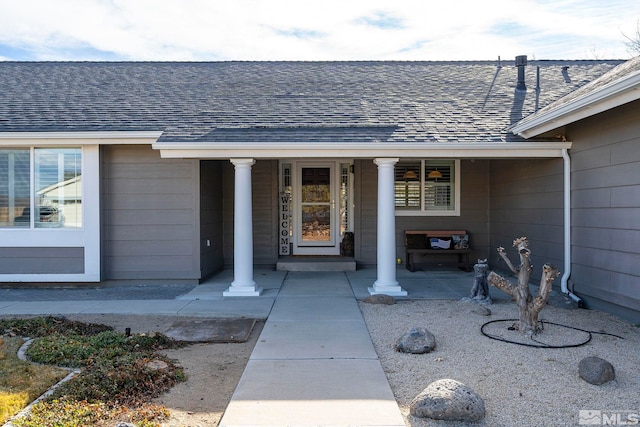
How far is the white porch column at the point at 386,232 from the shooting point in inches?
294

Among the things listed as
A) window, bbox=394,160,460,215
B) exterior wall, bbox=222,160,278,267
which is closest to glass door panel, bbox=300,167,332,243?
exterior wall, bbox=222,160,278,267

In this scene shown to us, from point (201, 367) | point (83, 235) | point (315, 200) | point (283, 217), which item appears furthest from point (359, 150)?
point (83, 235)

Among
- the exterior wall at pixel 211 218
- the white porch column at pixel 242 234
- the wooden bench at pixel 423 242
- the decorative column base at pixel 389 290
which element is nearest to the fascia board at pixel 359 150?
the white porch column at pixel 242 234

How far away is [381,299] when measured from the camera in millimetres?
6945

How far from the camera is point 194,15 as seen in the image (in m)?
10.9

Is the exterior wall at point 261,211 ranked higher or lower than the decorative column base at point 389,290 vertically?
higher

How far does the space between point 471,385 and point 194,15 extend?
A: 10.1 meters

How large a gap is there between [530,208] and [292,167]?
4999mm

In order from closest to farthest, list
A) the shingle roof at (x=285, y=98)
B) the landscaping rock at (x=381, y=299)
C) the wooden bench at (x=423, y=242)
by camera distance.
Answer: the landscaping rock at (x=381, y=299) → the shingle roof at (x=285, y=98) → the wooden bench at (x=423, y=242)

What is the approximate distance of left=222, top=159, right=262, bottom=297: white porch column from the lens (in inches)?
296

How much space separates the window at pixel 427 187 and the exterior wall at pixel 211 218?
3.88 metres

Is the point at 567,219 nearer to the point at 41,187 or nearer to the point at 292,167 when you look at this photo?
the point at 292,167

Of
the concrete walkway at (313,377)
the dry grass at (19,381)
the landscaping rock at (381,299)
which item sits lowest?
the concrete walkway at (313,377)

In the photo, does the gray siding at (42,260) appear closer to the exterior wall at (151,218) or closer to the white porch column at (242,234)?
the exterior wall at (151,218)
